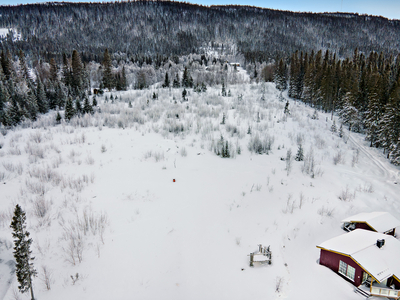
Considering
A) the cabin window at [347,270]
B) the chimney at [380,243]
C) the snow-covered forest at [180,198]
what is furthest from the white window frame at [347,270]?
the chimney at [380,243]

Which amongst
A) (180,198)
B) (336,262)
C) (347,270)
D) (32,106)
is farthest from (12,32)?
Answer: (347,270)

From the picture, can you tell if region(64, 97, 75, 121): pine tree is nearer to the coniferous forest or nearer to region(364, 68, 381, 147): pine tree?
the coniferous forest

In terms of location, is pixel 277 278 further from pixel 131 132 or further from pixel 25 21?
pixel 25 21

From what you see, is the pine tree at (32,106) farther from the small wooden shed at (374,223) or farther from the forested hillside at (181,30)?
the forested hillside at (181,30)

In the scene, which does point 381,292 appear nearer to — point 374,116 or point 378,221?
point 378,221

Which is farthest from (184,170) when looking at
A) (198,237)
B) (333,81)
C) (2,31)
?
(2,31)

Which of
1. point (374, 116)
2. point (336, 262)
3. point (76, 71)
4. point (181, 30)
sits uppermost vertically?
point (181, 30)

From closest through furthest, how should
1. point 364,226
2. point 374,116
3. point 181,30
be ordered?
point 364,226 < point 374,116 < point 181,30
